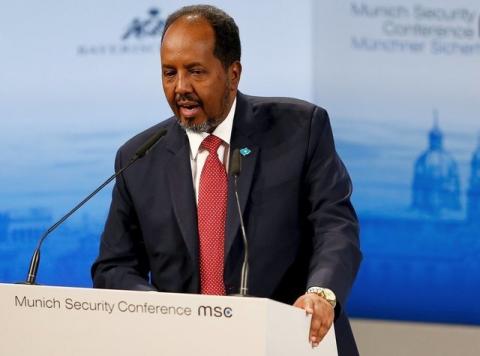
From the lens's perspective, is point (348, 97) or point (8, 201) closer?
point (348, 97)

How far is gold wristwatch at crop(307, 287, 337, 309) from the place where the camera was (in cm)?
251

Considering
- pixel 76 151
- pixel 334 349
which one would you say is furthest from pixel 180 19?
pixel 76 151

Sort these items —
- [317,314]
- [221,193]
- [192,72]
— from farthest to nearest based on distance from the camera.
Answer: [221,193] → [192,72] → [317,314]

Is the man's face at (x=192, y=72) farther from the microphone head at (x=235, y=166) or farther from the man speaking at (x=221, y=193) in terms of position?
the microphone head at (x=235, y=166)

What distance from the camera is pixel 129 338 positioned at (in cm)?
225

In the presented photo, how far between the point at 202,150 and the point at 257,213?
267mm

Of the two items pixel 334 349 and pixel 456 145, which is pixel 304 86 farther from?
pixel 334 349

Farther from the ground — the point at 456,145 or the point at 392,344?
the point at 456,145

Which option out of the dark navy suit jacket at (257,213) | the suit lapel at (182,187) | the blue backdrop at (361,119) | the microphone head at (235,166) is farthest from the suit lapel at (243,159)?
the blue backdrop at (361,119)

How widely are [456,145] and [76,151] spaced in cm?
173

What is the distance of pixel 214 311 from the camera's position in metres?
2.17

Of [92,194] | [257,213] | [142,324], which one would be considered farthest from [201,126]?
[142,324]

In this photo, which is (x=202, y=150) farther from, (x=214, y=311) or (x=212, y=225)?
(x=214, y=311)

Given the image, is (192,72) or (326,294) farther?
(192,72)
